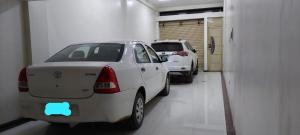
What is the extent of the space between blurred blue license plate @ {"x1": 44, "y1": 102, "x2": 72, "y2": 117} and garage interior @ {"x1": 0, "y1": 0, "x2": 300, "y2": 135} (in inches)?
26.5

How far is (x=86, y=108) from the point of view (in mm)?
2600

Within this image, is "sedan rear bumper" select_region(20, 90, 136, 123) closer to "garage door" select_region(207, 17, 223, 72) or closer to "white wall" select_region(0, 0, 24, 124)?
"white wall" select_region(0, 0, 24, 124)

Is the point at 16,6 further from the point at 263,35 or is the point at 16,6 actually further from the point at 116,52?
the point at 263,35

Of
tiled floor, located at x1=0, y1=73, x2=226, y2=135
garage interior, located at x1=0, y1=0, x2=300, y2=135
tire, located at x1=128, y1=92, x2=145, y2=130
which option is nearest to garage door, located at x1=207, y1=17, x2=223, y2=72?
garage interior, located at x1=0, y1=0, x2=300, y2=135

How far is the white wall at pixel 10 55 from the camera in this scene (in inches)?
136

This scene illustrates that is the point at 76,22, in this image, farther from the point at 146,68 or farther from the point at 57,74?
the point at 57,74

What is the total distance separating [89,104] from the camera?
8.53 feet

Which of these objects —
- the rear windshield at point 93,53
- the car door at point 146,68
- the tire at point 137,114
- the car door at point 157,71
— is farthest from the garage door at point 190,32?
the rear windshield at point 93,53

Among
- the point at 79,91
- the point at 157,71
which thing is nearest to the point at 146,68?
the point at 157,71

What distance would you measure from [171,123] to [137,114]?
21.2 inches

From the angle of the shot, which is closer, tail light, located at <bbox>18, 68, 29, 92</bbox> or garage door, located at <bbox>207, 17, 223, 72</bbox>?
tail light, located at <bbox>18, 68, 29, 92</bbox>

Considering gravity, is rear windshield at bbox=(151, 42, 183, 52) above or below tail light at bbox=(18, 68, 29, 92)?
above

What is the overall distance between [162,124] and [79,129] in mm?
1186

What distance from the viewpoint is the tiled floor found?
3.22 metres
